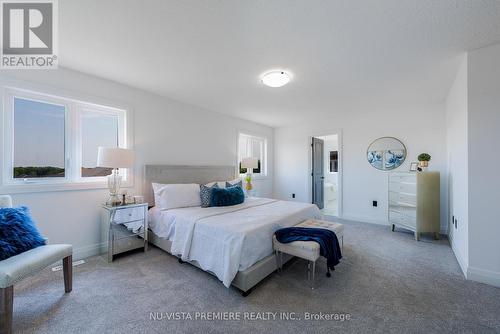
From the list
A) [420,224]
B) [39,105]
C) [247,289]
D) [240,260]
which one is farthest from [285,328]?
[39,105]

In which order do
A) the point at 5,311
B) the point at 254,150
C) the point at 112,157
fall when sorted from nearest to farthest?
the point at 5,311 < the point at 112,157 < the point at 254,150

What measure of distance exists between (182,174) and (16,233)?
2196 mm

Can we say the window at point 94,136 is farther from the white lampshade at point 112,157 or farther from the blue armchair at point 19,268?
the blue armchair at point 19,268

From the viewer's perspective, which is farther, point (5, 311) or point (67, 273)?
point (67, 273)

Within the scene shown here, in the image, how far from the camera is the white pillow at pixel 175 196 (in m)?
3.02

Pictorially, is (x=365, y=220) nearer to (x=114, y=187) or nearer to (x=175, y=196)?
(x=175, y=196)

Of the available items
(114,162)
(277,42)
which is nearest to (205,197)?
(114,162)

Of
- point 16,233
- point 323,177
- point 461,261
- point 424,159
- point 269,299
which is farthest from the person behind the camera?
point 323,177

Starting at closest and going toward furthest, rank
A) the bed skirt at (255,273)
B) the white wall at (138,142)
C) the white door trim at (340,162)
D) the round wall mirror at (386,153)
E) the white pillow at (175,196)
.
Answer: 1. the bed skirt at (255,273)
2. the white wall at (138,142)
3. the white pillow at (175,196)
4. the round wall mirror at (386,153)
5. the white door trim at (340,162)

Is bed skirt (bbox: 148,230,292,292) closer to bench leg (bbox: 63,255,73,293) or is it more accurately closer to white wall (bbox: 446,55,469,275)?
bench leg (bbox: 63,255,73,293)

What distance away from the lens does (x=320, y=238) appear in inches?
85.2

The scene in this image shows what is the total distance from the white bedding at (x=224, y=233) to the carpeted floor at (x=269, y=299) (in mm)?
265

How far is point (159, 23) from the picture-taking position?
5.87 feet

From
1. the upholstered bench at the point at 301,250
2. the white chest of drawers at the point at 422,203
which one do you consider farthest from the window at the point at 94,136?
the white chest of drawers at the point at 422,203
